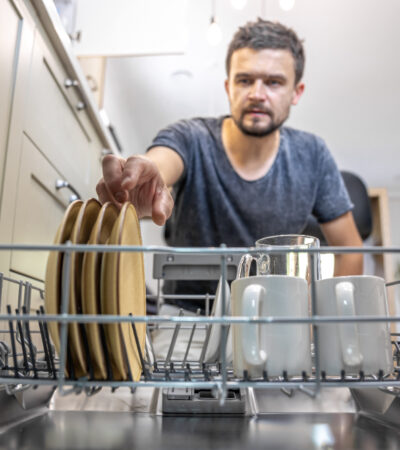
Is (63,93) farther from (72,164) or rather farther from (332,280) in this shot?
(332,280)

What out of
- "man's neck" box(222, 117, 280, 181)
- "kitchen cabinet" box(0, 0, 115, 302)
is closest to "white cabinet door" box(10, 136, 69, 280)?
"kitchen cabinet" box(0, 0, 115, 302)

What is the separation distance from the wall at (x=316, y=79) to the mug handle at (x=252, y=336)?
241cm

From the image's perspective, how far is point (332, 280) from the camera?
366 millimetres

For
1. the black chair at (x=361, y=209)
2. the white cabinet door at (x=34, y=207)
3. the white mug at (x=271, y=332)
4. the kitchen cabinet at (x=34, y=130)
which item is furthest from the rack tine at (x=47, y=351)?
the black chair at (x=361, y=209)

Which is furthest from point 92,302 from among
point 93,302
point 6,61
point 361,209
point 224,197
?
point 361,209

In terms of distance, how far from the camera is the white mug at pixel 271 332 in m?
0.33

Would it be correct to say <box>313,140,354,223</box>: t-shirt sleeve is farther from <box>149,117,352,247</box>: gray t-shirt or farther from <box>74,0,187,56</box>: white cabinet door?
<box>74,0,187,56</box>: white cabinet door

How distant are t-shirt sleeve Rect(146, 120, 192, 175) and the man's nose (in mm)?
194

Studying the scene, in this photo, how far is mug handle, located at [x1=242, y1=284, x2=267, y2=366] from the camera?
33cm

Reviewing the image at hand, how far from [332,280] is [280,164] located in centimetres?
100

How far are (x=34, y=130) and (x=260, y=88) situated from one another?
1.98 feet

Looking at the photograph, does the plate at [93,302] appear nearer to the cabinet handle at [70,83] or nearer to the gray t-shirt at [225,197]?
the gray t-shirt at [225,197]

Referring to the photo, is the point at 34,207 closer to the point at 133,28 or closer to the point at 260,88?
the point at 260,88

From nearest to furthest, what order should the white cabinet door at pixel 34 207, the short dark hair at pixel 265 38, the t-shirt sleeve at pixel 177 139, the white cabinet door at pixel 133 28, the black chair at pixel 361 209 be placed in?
the white cabinet door at pixel 34 207 < the t-shirt sleeve at pixel 177 139 < the short dark hair at pixel 265 38 < the white cabinet door at pixel 133 28 < the black chair at pixel 361 209
